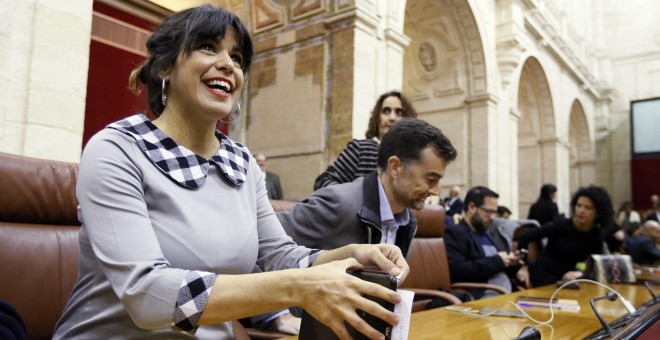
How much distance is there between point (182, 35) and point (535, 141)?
43.4 feet

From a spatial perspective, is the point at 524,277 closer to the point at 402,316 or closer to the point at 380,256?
the point at 380,256

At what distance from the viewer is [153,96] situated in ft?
3.92

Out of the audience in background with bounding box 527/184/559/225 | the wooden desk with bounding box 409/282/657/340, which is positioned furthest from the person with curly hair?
the audience in background with bounding box 527/184/559/225

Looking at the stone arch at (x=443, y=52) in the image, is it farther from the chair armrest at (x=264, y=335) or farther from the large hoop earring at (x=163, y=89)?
the large hoop earring at (x=163, y=89)

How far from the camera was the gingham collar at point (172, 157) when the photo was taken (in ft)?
3.27

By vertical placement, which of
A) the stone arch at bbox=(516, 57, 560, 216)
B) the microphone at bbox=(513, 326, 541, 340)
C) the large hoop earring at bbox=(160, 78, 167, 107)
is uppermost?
the stone arch at bbox=(516, 57, 560, 216)

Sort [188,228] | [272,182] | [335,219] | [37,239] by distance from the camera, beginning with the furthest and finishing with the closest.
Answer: [272,182], [335,219], [37,239], [188,228]

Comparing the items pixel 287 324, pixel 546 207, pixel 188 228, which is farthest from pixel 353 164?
pixel 546 207

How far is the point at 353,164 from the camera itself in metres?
2.63

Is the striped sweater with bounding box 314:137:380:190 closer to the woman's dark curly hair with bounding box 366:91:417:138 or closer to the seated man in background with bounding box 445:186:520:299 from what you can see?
the woman's dark curly hair with bounding box 366:91:417:138

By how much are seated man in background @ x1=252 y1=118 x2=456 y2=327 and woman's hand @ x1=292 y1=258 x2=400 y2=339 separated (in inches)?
45.5

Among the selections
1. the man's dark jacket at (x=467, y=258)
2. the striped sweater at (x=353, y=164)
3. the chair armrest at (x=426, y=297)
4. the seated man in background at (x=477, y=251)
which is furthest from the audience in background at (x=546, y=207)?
the striped sweater at (x=353, y=164)

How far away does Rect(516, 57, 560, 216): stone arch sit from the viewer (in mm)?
12664

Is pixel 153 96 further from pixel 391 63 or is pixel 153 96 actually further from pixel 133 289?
pixel 391 63
